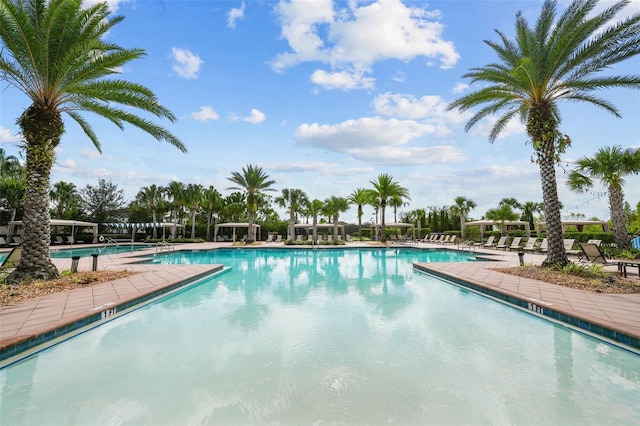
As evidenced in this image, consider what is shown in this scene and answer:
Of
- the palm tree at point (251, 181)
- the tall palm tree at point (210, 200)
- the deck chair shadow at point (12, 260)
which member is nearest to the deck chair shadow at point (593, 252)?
the deck chair shadow at point (12, 260)

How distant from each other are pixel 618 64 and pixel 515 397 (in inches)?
427

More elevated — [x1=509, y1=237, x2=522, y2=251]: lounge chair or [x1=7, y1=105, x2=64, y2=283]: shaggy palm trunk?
[x1=7, y1=105, x2=64, y2=283]: shaggy palm trunk

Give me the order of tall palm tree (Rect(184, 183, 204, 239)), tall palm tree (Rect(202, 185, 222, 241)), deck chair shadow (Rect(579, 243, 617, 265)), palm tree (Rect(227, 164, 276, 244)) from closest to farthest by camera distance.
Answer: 1. deck chair shadow (Rect(579, 243, 617, 265))
2. palm tree (Rect(227, 164, 276, 244))
3. tall palm tree (Rect(184, 183, 204, 239))
4. tall palm tree (Rect(202, 185, 222, 241))

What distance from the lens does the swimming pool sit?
288 cm

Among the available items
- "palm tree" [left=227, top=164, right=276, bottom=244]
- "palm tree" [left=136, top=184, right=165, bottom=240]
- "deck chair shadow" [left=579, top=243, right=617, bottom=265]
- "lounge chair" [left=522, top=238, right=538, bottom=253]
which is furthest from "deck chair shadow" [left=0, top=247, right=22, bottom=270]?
"palm tree" [left=136, top=184, right=165, bottom=240]

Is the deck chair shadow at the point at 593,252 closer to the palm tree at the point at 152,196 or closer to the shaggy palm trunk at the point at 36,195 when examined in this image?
the shaggy palm trunk at the point at 36,195

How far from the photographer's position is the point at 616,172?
14820mm

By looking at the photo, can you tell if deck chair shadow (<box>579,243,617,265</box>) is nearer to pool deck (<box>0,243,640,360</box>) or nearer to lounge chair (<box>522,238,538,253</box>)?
pool deck (<box>0,243,640,360</box>)

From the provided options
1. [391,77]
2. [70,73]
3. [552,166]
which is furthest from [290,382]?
[391,77]

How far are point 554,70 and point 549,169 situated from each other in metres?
2.97

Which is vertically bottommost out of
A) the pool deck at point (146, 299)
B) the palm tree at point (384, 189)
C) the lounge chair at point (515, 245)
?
the pool deck at point (146, 299)

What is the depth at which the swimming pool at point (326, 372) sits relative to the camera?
9.43 ft

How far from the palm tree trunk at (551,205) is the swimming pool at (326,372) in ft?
15.1

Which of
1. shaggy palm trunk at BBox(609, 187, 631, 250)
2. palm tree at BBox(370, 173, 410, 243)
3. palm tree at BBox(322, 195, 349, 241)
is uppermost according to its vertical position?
palm tree at BBox(370, 173, 410, 243)
